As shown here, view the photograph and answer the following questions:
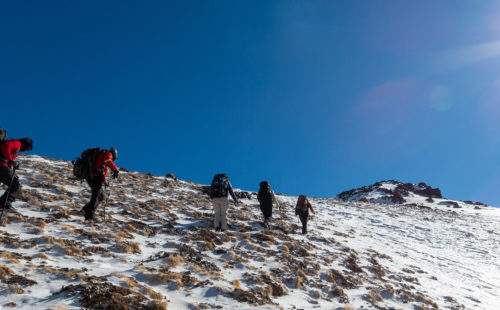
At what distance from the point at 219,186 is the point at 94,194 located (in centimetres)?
437

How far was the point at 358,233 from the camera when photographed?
1797cm

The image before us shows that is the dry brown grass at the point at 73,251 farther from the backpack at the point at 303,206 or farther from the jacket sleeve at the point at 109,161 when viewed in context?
the backpack at the point at 303,206

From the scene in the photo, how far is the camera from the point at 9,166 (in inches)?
279

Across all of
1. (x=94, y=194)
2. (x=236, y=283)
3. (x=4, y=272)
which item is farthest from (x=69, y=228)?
(x=236, y=283)

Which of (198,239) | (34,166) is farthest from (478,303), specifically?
(34,166)

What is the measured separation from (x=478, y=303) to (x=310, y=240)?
620cm

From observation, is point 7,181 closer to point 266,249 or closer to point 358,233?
point 266,249

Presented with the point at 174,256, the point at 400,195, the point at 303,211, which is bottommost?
the point at 174,256

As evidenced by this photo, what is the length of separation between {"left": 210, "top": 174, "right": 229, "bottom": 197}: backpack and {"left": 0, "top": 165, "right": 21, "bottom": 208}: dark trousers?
19.6ft

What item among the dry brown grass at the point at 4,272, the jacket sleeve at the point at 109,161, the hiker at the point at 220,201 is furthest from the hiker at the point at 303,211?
the dry brown grass at the point at 4,272

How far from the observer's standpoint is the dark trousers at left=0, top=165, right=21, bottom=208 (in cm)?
698

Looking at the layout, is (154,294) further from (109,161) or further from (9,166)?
(9,166)

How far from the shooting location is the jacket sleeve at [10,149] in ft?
22.9

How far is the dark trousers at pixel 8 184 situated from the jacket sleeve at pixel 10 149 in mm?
256
